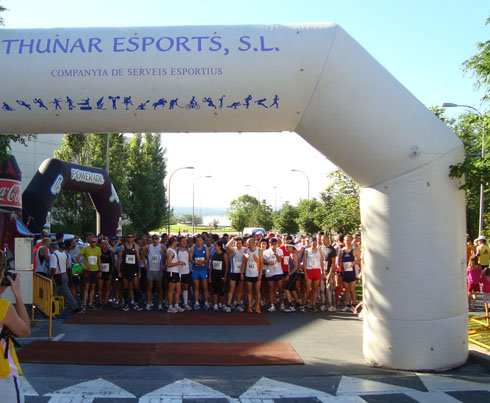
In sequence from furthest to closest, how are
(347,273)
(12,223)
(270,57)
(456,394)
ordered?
(347,273)
(12,223)
(270,57)
(456,394)

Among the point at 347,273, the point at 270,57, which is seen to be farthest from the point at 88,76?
the point at 347,273

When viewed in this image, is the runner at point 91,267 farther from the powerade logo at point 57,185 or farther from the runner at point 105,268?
the powerade logo at point 57,185

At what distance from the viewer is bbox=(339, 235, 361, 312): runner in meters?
10.9

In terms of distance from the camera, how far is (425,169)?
230 inches

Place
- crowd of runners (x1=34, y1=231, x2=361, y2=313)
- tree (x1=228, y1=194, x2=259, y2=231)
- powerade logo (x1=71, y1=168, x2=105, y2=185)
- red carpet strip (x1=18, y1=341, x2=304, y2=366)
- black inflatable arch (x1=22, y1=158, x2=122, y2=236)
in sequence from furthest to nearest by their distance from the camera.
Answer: tree (x1=228, y1=194, x2=259, y2=231) → powerade logo (x1=71, y1=168, x2=105, y2=185) → black inflatable arch (x1=22, y1=158, x2=122, y2=236) → crowd of runners (x1=34, y1=231, x2=361, y2=313) → red carpet strip (x1=18, y1=341, x2=304, y2=366)

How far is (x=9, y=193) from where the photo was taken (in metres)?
14.3

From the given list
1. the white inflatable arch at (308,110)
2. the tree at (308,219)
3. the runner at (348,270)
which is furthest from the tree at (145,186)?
the white inflatable arch at (308,110)

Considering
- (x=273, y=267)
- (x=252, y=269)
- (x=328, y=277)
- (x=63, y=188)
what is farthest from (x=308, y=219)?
(x=252, y=269)

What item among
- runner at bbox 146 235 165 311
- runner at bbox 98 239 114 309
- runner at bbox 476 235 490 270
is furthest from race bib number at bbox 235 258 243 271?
runner at bbox 476 235 490 270

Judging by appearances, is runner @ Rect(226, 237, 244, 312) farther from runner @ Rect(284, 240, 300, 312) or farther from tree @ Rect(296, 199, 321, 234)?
tree @ Rect(296, 199, 321, 234)

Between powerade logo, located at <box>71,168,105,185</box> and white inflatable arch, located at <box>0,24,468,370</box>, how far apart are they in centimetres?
1265

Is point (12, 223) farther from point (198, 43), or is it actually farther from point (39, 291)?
point (198, 43)

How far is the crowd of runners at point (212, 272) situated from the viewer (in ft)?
35.3

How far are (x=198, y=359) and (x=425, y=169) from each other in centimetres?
404
